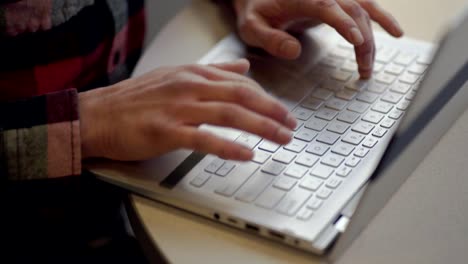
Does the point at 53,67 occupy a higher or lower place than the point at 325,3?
lower

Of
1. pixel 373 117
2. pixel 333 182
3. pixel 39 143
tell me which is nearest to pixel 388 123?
pixel 373 117

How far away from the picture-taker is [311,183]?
57 centimetres

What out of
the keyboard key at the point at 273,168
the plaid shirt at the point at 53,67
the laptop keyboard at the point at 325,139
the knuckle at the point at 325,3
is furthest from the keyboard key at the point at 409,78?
the plaid shirt at the point at 53,67

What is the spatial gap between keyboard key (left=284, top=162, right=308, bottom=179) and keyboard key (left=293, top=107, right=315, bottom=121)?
0.09 metres

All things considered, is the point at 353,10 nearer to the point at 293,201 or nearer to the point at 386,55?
the point at 386,55

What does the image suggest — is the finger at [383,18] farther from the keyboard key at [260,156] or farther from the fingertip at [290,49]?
the keyboard key at [260,156]

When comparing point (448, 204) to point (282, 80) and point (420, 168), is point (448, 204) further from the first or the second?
point (282, 80)

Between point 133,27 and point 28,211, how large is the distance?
0.30 metres

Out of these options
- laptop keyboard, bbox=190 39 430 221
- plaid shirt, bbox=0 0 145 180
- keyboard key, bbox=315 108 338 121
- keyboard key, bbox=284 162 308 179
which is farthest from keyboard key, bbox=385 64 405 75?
plaid shirt, bbox=0 0 145 180

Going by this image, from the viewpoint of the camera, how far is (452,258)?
53 cm

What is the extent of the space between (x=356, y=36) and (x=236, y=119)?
21 cm

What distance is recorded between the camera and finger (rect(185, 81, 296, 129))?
1.91 feet

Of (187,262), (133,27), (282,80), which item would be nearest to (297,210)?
(187,262)

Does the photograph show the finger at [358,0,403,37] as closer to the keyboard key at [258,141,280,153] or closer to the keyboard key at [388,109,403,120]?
the keyboard key at [388,109,403,120]
